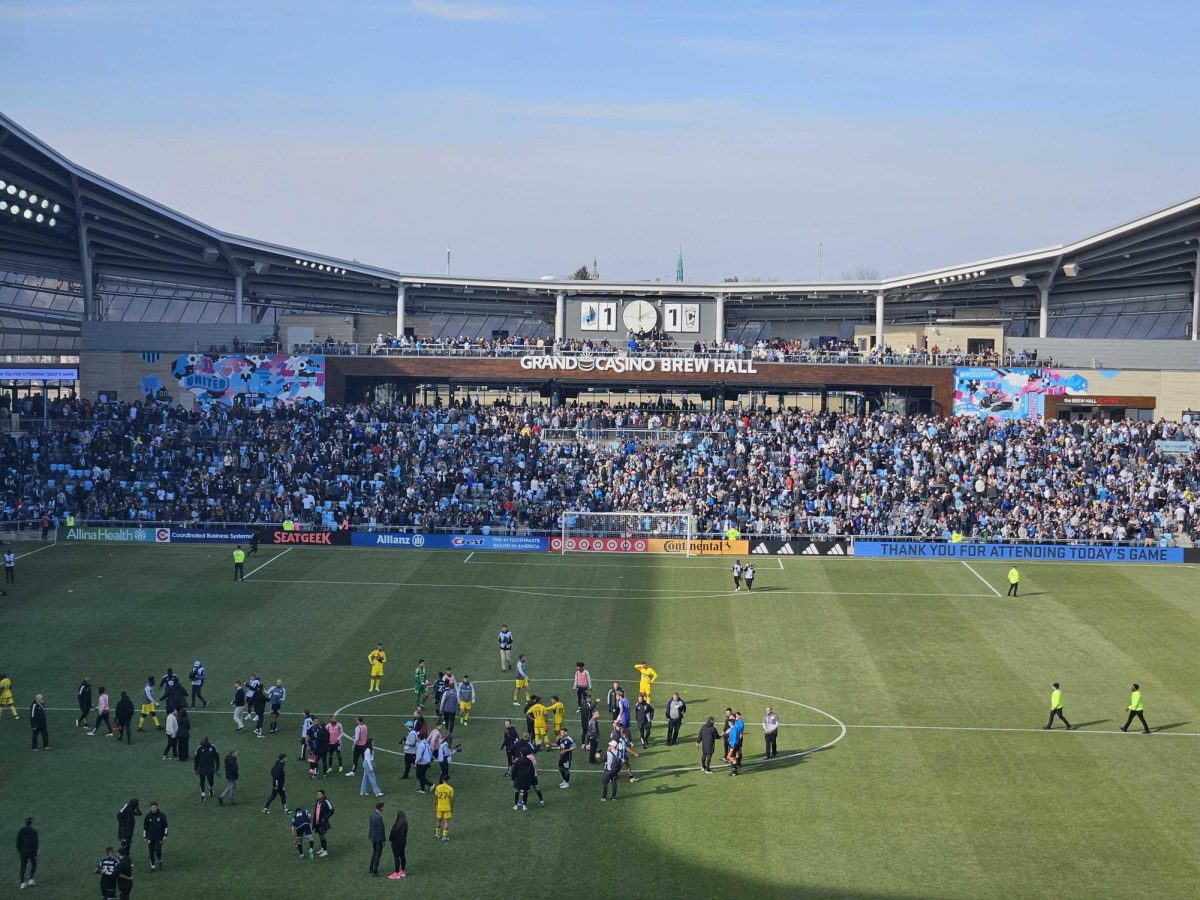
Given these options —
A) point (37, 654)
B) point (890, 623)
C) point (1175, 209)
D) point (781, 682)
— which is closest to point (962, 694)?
point (781, 682)

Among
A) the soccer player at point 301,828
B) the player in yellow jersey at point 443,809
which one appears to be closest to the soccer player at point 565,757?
the player in yellow jersey at point 443,809

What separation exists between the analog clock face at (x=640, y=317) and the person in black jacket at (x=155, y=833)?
194 feet

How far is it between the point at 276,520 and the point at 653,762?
33959mm

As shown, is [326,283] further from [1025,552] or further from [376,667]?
[376,667]

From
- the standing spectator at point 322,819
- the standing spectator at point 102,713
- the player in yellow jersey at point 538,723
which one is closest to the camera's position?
the standing spectator at point 322,819

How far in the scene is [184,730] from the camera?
33.6 meters

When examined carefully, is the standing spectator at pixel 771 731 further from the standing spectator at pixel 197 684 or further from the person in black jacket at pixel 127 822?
the standing spectator at pixel 197 684

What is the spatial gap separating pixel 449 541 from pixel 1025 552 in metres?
24.9

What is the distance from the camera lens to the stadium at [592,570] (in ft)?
95.5

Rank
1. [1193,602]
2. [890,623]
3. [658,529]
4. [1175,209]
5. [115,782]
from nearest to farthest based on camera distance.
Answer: [115,782] < [890,623] < [1193,602] < [658,529] < [1175,209]

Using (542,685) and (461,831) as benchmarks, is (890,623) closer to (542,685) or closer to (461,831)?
(542,685)

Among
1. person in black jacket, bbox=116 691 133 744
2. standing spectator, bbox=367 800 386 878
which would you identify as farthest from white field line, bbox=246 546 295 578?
standing spectator, bbox=367 800 386 878

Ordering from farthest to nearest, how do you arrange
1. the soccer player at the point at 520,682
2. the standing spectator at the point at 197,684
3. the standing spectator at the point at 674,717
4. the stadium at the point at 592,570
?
the soccer player at the point at 520,682
the standing spectator at the point at 197,684
the standing spectator at the point at 674,717
the stadium at the point at 592,570

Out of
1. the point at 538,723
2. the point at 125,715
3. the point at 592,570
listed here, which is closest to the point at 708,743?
the point at 538,723
